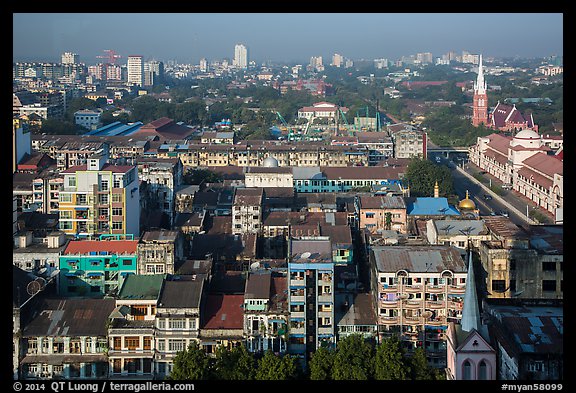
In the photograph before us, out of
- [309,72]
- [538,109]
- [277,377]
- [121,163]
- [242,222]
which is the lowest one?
[277,377]

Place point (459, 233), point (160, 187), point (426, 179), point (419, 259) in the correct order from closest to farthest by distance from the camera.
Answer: point (419, 259), point (459, 233), point (160, 187), point (426, 179)

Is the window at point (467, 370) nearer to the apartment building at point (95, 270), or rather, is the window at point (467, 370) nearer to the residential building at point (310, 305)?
the residential building at point (310, 305)

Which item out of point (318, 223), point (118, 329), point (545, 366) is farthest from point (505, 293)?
point (118, 329)

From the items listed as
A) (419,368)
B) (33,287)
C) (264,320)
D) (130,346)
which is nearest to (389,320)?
(264,320)

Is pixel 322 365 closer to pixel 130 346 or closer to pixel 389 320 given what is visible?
pixel 389 320

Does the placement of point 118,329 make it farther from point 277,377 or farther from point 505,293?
point 505,293

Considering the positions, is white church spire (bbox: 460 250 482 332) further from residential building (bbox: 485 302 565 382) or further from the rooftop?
the rooftop
